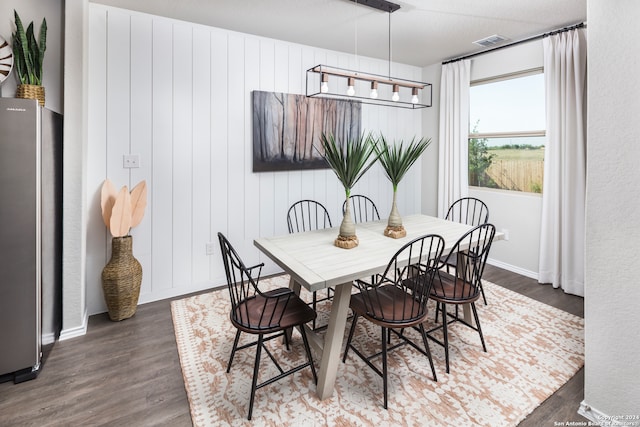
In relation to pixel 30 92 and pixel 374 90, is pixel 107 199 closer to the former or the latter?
pixel 30 92

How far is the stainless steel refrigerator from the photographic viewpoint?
1.89 meters

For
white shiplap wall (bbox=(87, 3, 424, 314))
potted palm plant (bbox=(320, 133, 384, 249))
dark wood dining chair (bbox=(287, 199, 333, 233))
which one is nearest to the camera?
potted palm plant (bbox=(320, 133, 384, 249))

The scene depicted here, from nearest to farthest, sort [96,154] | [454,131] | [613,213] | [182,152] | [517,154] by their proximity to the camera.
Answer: [613,213] < [96,154] < [182,152] < [517,154] < [454,131]

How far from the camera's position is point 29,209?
1.97 metres

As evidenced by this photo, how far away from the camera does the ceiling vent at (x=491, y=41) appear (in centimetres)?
344

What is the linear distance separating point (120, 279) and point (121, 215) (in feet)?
1.63

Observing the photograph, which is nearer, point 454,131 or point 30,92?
point 30,92

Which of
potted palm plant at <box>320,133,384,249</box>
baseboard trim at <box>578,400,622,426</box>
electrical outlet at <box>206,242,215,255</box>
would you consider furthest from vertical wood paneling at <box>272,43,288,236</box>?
baseboard trim at <box>578,400,622,426</box>

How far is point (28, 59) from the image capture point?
7.39ft

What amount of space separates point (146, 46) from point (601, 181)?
3317 millimetres

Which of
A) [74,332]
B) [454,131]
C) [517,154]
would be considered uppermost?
[454,131]

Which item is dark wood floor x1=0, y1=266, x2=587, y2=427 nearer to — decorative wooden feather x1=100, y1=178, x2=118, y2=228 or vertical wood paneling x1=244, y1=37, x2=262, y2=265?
decorative wooden feather x1=100, y1=178, x2=118, y2=228

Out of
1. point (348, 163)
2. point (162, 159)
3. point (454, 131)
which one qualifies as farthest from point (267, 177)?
point (454, 131)

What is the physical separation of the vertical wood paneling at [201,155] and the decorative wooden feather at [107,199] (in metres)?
0.67
